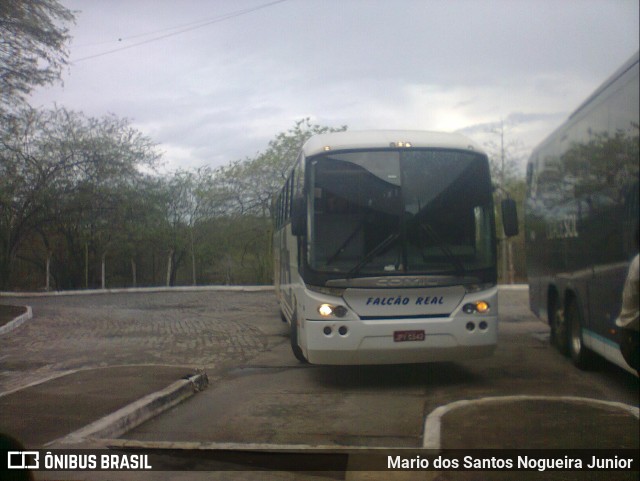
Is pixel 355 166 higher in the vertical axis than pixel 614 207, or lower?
higher

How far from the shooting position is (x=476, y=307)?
891 centimetres

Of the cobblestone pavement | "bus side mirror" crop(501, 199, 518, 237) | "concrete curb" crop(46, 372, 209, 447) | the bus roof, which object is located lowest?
the cobblestone pavement

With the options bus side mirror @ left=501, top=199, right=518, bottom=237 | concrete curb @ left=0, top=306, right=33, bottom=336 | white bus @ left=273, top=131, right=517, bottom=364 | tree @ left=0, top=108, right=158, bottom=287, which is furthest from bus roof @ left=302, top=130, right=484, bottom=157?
concrete curb @ left=0, top=306, right=33, bottom=336

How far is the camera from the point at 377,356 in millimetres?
8750

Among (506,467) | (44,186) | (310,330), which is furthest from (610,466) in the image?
(44,186)

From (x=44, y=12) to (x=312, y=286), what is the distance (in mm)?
5670

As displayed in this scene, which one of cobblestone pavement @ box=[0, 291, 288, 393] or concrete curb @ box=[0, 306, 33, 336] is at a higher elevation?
concrete curb @ box=[0, 306, 33, 336]

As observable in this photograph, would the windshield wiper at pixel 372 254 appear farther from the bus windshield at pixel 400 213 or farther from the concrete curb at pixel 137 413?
the concrete curb at pixel 137 413

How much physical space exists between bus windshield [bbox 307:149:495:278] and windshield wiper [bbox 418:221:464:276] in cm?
1

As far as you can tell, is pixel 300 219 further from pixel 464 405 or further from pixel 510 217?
pixel 464 405

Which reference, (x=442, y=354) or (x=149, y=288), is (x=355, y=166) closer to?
(x=442, y=354)

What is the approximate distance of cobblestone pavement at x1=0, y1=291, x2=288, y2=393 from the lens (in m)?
11.5

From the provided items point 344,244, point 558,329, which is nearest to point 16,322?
point 344,244

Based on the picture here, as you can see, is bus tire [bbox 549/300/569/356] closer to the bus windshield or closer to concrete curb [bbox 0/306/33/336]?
the bus windshield
